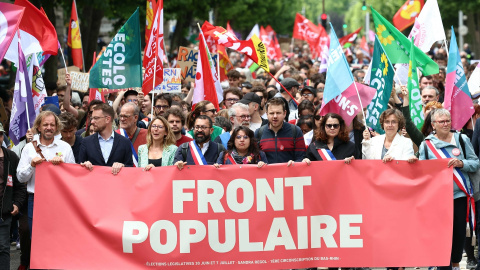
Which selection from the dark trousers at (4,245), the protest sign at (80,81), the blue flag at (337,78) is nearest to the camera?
the dark trousers at (4,245)

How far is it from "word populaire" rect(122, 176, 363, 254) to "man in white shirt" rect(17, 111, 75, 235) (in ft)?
3.65

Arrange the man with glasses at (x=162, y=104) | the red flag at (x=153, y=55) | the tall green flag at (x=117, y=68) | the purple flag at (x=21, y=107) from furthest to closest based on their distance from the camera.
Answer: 1. the man with glasses at (x=162, y=104)
2. the tall green flag at (x=117, y=68)
3. the red flag at (x=153, y=55)
4. the purple flag at (x=21, y=107)

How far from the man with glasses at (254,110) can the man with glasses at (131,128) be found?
1404mm

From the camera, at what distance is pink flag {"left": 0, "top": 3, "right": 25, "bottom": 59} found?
32.2 ft

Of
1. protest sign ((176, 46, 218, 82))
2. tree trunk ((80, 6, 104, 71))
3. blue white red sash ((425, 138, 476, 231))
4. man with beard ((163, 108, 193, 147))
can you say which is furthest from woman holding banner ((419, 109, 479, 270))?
tree trunk ((80, 6, 104, 71))

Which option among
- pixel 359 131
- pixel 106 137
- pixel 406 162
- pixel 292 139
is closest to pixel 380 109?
pixel 359 131

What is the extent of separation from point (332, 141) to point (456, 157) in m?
1.19

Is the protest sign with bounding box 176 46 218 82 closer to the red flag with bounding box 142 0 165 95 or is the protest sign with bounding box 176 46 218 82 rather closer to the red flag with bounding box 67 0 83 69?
the red flag with bounding box 67 0 83 69

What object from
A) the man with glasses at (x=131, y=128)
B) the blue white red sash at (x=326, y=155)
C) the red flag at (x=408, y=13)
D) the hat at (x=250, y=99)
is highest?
the red flag at (x=408, y=13)

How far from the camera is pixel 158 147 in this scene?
29.6 ft

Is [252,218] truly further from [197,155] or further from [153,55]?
[153,55]

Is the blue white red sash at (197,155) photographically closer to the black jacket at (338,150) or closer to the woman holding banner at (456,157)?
the black jacket at (338,150)

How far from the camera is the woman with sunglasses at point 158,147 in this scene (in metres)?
8.88

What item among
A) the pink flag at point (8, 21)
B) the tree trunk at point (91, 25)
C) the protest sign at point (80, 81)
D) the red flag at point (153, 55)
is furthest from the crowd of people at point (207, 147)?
the tree trunk at point (91, 25)
